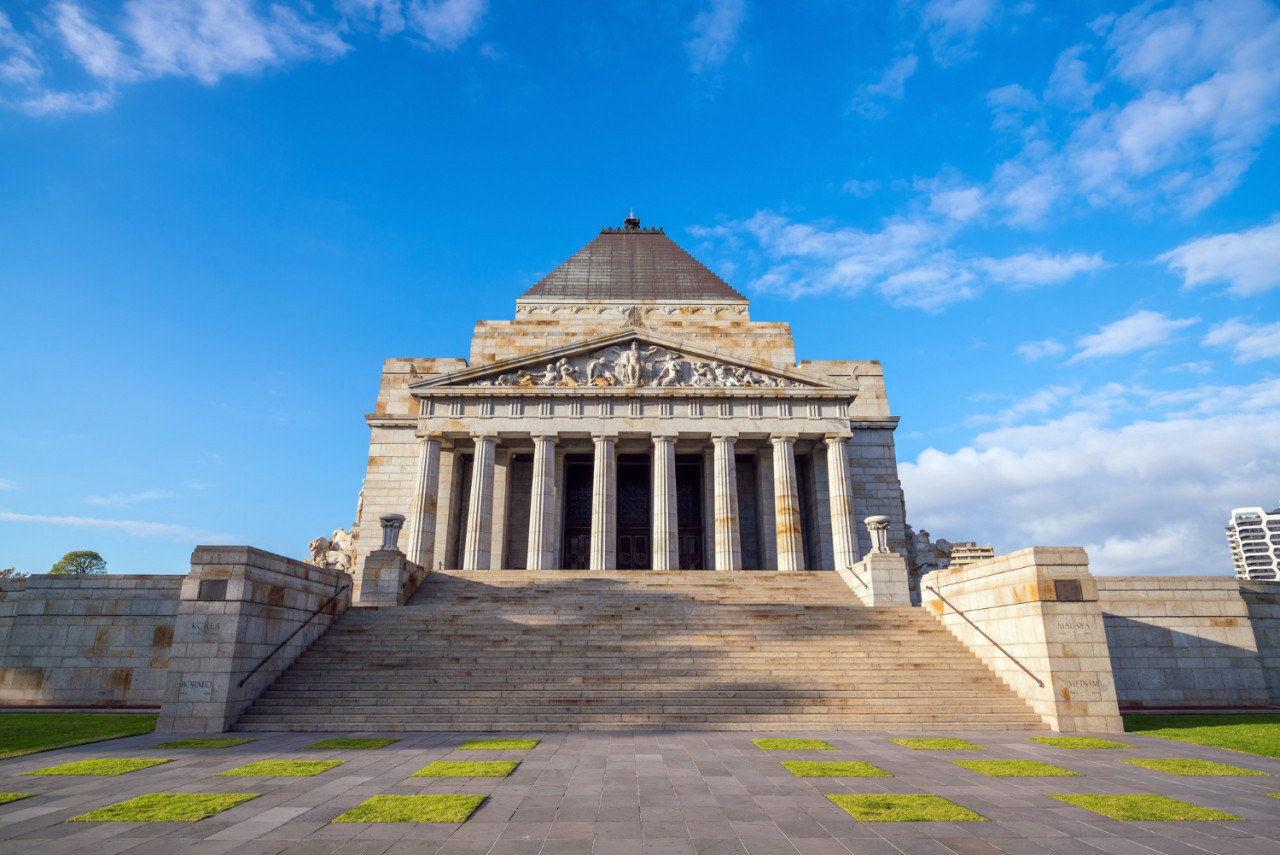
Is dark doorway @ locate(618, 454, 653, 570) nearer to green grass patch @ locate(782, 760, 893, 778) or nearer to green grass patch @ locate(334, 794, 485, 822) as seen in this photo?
green grass patch @ locate(782, 760, 893, 778)

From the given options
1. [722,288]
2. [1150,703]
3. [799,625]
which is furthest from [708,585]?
[722,288]

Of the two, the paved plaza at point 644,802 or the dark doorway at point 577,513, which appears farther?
the dark doorway at point 577,513

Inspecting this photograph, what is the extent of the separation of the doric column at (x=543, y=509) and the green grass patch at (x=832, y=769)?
2181cm

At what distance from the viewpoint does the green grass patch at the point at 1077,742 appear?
42.2ft

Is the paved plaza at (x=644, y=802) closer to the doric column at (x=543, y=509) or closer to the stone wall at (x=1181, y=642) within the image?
the stone wall at (x=1181, y=642)

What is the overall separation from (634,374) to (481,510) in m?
9.87

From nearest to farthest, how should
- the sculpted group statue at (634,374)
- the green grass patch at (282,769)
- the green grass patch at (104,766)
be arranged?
the green grass patch at (282,769), the green grass patch at (104,766), the sculpted group statue at (634,374)

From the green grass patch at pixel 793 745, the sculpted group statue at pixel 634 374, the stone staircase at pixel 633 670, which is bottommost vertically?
the green grass patch at pixel 793 745

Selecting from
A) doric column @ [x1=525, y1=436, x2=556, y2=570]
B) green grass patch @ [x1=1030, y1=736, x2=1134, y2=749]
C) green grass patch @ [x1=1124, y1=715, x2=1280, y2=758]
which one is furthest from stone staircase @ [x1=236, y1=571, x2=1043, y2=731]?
doric column @ [x1=525, y1=436, x2=556, y2=570]

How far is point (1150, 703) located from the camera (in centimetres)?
1961

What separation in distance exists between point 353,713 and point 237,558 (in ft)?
15.6

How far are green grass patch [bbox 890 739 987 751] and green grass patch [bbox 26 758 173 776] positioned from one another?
12738mm

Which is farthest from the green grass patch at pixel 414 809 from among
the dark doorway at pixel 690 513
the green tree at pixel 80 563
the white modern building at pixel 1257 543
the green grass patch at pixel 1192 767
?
the white modern building at pixel 1257 543

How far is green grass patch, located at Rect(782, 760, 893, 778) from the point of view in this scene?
998 centimetres
